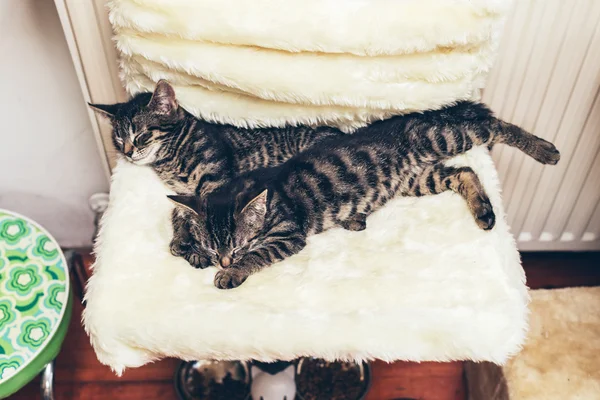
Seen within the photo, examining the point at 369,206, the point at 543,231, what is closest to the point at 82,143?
the point at 369,206

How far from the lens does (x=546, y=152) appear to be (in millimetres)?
1187

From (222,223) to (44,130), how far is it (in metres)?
0.77

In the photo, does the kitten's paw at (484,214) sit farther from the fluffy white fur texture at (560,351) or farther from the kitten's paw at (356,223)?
the fluffy white fur texture at (560,351)

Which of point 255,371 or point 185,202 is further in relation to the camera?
point 255,371

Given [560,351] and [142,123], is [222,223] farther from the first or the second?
[560,351]

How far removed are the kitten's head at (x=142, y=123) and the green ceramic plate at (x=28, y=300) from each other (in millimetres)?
361

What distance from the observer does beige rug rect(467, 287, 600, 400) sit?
4.06ft

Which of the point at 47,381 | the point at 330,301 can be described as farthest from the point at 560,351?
the point at 47,381

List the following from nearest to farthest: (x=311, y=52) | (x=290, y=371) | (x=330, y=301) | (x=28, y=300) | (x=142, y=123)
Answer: (x=330, y=301)
(x=311, y=52)
(x=142, y=123)
(x=28, y=300)
(x=290, y=371)

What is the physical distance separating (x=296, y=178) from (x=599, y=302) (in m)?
0.84

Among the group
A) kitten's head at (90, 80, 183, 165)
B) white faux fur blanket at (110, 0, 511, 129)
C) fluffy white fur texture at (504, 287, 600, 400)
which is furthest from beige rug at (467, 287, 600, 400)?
kitten's head at (90, 80, 183, 165)

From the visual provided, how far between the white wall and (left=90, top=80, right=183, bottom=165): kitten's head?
0.36 metres

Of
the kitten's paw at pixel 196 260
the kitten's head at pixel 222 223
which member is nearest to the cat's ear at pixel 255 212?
the kitten's head at pixel 222 223

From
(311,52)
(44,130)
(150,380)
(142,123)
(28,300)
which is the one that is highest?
(311,52)
